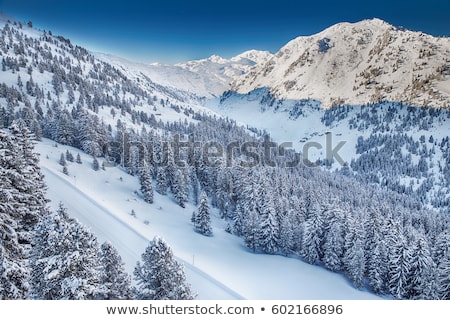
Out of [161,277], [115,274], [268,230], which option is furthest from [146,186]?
[161,277]

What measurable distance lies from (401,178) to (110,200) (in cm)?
16598

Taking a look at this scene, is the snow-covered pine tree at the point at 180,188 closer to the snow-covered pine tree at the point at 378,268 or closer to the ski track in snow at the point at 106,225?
the ski track in snow at the point at 106,225

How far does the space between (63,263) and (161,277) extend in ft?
15.7

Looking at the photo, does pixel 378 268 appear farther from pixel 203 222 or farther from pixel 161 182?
pixel 161 182

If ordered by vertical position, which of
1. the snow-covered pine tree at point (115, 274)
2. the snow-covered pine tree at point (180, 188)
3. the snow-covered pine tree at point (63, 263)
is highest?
the snow-covered pine tree at point (63, 263)

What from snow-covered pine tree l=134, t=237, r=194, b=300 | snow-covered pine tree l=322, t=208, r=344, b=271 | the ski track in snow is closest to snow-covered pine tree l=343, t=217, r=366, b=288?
snow-covered pine tree l=322, t=208, r=344, b=271

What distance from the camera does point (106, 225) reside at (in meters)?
30.7

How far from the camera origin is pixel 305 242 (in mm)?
41125

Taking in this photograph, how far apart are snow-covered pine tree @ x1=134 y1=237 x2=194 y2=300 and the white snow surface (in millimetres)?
2235

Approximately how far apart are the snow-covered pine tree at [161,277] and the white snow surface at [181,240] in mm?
2235

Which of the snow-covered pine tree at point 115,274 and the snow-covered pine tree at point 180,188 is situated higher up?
the snow-covered pine tree at point 115,274

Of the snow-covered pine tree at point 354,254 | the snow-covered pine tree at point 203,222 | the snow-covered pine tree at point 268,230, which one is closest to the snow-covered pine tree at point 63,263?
the snow-covered pine tree at point 354,254

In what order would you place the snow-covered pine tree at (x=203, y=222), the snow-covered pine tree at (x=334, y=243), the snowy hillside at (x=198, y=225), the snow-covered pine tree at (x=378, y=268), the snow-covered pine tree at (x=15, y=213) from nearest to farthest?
the snow-covered pine tree at (x=15, y=213)
the snowy hillside at (x=198, y=225)
the snow-covered pine tree at (x=378, y=268)
the snow-covered pine tree at (x=334, y=243)
the snow-covered pine tree at (x=203, y=222)

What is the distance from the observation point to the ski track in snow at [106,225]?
25566mm
